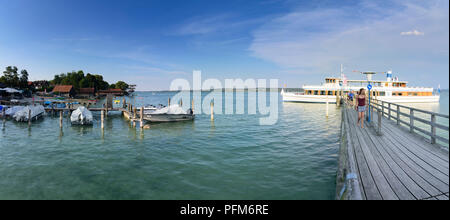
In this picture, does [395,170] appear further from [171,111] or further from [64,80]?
[64,80]

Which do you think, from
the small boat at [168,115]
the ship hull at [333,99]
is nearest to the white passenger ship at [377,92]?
the ship hull at [333,99]

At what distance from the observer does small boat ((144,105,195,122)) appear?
2715 centimetres

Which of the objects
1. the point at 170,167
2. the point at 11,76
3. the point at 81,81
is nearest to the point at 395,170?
the point at 170,167

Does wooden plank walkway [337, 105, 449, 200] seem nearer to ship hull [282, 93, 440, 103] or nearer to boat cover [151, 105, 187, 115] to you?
boat cover [151, 105, 187, 115]

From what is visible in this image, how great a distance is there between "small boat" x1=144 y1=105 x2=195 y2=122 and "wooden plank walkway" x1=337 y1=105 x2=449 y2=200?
21.8 metres

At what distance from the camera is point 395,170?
6.07 metres

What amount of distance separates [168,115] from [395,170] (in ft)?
80.5

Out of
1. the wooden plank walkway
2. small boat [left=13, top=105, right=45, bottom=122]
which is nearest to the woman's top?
the wooden plank walkway

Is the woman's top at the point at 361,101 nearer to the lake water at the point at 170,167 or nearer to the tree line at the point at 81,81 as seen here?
the lake water at the point at 170,167

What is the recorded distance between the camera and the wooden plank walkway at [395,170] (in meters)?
4.67

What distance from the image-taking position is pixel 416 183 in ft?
17.0

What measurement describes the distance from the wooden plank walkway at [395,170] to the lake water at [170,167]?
2074mm
